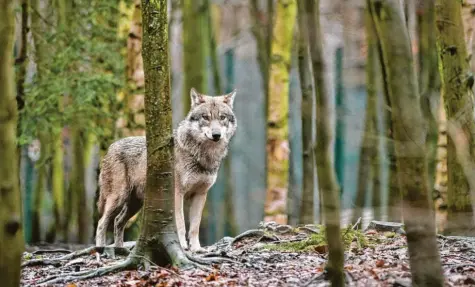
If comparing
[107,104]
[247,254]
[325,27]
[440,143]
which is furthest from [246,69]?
[247,254]

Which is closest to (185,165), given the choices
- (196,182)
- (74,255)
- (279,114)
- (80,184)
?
(196,182)

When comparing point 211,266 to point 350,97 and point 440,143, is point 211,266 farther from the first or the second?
Answer: point 350,97

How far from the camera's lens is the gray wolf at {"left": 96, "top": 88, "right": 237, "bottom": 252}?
9766 mm

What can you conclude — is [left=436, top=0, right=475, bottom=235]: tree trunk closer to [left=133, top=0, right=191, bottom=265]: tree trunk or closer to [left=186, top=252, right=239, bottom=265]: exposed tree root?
[left=186, top=252, right=239, bottom=265]: exposed tree root

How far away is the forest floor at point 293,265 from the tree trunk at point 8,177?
1.76m

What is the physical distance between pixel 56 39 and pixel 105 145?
8.73ft

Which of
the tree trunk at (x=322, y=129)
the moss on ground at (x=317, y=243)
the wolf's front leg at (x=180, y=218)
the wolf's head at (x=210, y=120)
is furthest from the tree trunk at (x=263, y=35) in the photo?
the tree trunk at (x=322, y=129)

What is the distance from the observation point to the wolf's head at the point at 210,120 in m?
9.70

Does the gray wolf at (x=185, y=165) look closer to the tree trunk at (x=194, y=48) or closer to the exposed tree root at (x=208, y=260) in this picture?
the exposed tree root at (x=208, y=260)

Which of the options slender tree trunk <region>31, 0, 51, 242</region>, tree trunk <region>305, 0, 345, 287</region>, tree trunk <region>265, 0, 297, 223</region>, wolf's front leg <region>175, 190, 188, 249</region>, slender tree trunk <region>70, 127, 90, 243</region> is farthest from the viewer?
slender tree trunk <region>70, 127, 90, 243</region>

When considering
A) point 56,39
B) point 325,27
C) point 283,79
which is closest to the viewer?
point 283,79

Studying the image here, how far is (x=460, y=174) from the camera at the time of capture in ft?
28.9

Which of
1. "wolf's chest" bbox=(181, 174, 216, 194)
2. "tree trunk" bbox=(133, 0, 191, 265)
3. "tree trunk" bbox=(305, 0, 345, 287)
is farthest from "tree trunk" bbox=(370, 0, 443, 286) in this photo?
"wolf's chest" bbox=(181, 174, 216, 194)

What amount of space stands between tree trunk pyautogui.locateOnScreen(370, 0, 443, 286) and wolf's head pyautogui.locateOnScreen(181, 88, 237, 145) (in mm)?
4930
